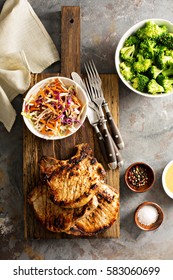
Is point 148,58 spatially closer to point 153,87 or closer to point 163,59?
point 163,59

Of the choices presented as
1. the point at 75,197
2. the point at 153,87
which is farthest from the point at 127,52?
the point at 75,197

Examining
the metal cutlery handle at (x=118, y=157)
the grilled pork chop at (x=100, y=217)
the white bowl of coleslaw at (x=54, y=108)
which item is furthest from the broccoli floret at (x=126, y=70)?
the grilled pork chop at (x=100, y=217)

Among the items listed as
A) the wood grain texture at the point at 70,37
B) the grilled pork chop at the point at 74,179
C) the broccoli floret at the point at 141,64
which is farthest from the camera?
the wood grain texture at the point at 70,37

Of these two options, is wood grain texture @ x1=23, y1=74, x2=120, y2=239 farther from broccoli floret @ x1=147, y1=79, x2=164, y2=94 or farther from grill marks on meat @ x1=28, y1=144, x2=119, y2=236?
broccoli floret @ x1=147, y1=79, x2=164, y2=94

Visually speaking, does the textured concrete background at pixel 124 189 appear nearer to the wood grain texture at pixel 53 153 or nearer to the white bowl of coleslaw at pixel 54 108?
the wood grain texture at pixel 53 153

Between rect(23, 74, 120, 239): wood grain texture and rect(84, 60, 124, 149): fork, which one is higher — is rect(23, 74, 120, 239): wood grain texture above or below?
below

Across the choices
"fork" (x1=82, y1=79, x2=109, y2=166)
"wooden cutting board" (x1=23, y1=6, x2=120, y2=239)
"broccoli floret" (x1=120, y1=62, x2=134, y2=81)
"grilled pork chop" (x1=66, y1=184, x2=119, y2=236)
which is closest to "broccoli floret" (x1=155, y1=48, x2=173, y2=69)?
"broccoli floret" (x1=120, y1=62, x2=134, y2=81)

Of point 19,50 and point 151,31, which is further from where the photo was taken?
point 19,50
